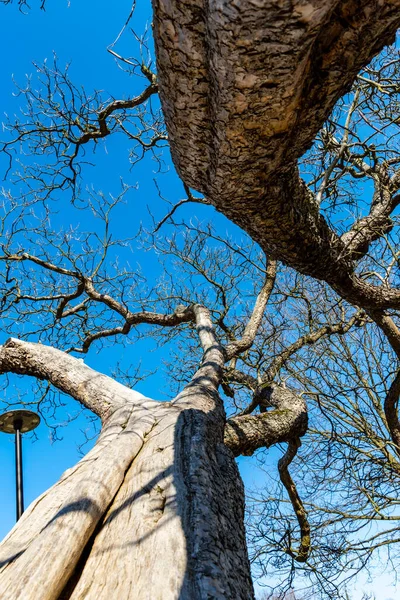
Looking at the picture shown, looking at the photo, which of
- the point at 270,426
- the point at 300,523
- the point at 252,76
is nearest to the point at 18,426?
the point at 270,426

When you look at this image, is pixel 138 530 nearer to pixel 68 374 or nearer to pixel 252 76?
pixel 252 76

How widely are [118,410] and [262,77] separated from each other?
268 centimetres

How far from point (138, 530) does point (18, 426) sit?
432 centimetres

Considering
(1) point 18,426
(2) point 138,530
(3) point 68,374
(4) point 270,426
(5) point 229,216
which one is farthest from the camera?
(1) point 18,426

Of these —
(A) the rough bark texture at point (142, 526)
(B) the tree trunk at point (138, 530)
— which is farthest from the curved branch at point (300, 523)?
(B) the tree trunk at point (138, 530)

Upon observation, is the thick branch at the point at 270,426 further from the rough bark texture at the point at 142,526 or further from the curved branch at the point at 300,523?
the rough bark texture at the point at 142,526

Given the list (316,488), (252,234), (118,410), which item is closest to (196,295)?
(316,488)

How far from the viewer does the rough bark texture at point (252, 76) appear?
1205mm

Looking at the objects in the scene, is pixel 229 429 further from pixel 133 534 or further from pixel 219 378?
pixel 133 534

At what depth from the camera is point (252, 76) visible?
133 centimetres

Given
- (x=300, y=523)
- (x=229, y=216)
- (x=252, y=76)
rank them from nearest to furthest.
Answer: (x=252, y=76) < (x=229, y=216) < (x=300, y=523)

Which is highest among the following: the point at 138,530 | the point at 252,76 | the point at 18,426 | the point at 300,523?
the point at 300,523

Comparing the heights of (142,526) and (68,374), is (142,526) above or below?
below

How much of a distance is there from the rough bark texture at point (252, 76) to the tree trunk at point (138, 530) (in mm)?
1198
